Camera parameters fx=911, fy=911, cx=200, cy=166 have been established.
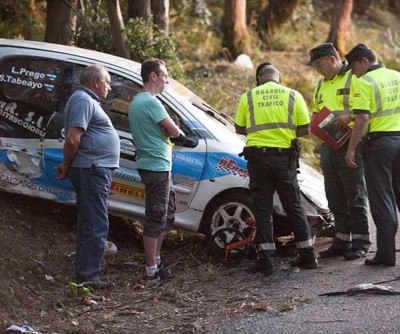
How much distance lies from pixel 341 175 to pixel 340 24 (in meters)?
12.8

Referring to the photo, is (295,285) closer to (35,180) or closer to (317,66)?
(317,66)

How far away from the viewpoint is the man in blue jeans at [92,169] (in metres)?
7.45

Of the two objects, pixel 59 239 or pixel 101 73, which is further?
pixel 59 239

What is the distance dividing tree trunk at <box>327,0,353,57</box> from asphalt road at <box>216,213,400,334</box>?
43.5 feet

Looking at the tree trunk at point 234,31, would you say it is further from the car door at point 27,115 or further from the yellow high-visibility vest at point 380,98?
the yellow high-visibility vest at point 380,98

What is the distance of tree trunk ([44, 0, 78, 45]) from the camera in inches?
506

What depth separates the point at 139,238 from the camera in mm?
9453

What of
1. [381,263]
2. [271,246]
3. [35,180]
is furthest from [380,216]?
[35,180]

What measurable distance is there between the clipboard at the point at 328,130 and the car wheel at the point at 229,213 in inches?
35.6

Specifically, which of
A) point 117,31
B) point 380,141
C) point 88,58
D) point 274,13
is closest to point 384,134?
point 380,141

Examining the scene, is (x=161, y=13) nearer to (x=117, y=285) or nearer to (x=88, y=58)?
(x=88, y=58)

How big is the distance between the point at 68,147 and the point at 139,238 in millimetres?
2333

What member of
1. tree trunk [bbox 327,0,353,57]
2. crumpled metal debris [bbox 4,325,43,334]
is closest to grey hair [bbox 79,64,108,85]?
crumpled metal debris [bbox 4,325,43,334]

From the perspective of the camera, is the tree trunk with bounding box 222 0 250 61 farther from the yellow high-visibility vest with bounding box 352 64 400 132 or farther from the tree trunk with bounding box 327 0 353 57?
the yellow high-visibility vest with bounding box 352 64 400 132
